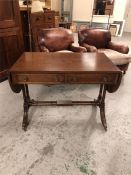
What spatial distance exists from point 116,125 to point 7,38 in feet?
7.10

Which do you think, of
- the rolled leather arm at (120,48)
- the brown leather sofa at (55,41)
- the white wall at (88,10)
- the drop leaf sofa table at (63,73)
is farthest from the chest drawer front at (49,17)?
the white wall at (88,10)

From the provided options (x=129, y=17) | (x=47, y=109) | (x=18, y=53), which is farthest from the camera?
(x=129, y=17)

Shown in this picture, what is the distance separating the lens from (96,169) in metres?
1.33

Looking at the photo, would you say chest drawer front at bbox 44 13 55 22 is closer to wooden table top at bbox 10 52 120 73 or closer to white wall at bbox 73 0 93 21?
wooden table top at bbox 10 52 120 73

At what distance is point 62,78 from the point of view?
4.75ft

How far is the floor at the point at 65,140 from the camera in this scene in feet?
4.41

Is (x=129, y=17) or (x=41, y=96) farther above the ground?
(x=129, y=17)

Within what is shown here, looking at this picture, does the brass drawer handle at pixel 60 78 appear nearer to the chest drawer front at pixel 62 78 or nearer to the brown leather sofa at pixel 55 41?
the chest drawer front at pixel 62 78

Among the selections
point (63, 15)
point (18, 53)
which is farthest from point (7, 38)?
point (63, 15)

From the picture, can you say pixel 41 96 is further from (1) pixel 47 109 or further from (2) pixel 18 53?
(2) pixel 18 53

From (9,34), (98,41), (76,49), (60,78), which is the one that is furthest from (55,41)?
(60,78)

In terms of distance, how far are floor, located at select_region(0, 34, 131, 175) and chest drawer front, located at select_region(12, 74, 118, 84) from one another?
0.61 m

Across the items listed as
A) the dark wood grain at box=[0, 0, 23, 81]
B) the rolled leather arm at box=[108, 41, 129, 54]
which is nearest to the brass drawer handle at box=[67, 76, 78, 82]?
the dark wood grain at box=[0, 0, 23, 81]

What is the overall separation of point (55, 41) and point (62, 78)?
1.52 meters
